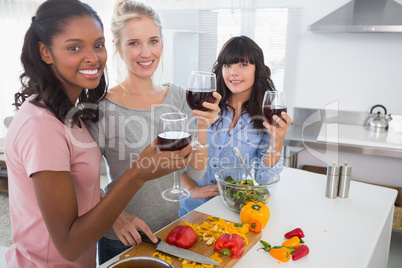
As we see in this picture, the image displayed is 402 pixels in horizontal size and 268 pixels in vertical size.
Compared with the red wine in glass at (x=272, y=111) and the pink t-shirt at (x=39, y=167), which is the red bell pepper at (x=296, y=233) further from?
the pink t-shirt at (x=39, y=167)

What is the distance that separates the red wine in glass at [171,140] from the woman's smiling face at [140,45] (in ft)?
1.58

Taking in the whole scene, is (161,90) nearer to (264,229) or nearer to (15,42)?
(264,229)

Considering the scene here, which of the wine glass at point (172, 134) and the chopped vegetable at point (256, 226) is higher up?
the wine glass at point (172, 134)

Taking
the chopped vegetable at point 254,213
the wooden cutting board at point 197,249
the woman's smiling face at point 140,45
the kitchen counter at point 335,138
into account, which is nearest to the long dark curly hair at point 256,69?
the woman's smiling face at point 140,45

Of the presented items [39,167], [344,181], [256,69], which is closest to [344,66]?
[256,69]

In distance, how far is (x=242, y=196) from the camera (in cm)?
132

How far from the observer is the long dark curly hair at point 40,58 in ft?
3.07

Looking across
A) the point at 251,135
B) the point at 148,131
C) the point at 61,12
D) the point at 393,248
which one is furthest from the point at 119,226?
the point at 393,248

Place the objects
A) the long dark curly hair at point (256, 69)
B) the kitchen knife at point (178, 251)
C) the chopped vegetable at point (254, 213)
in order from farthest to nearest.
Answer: the long dark curly hair at point (256, 69)
the chopped vegetable at point (254, 213)
the kitchen knife at point (178, 251)

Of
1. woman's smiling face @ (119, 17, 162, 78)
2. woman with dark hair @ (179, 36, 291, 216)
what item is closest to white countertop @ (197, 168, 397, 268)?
woman with dark hair @ (179, 36, 291, 216)

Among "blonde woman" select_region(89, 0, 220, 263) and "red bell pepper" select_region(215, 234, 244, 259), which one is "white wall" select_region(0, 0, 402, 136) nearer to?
"blonde woman" select_region(89, 0, 220, 263)

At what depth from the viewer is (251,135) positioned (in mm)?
1823

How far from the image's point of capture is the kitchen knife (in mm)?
983

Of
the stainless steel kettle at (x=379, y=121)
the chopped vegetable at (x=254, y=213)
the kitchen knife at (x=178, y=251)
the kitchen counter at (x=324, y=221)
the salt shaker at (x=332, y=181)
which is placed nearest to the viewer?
the kitchen knife at (x=178, y=251)
